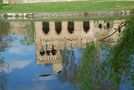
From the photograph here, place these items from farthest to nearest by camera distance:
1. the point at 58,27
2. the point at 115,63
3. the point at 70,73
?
the point at 58,27, the point at 70,73, the point at 115,63

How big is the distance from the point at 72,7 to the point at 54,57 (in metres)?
26.5

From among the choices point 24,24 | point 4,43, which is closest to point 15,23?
point 24,24

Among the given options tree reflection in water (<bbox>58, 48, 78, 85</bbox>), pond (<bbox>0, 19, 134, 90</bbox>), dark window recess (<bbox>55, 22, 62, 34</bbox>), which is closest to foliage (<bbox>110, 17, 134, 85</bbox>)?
pond (<bbox>0, 19, 134, 90</bbox>)

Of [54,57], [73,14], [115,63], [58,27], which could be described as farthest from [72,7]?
[115,63]

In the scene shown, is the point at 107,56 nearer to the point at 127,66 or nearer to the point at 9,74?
the point at 127,66

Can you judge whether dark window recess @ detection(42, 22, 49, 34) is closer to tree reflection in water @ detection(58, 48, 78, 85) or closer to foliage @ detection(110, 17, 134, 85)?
tree reflection in water @ detection(58, 48, 78, 85)

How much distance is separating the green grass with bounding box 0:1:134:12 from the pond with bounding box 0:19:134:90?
373 centimetres

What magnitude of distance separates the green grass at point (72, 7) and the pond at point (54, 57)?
373cm

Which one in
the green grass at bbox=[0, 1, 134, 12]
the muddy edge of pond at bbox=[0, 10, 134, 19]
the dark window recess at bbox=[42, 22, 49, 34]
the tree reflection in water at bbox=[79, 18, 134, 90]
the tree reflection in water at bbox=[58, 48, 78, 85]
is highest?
the tree reflection in water at bbox=[79, 18, 134, 90]

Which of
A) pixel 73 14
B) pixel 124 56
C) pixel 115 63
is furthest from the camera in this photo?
pixel 73 14

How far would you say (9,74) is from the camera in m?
24.7

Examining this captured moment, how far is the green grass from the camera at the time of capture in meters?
54.3

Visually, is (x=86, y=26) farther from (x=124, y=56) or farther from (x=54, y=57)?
(x=124, y=56)

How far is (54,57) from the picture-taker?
2981cm
